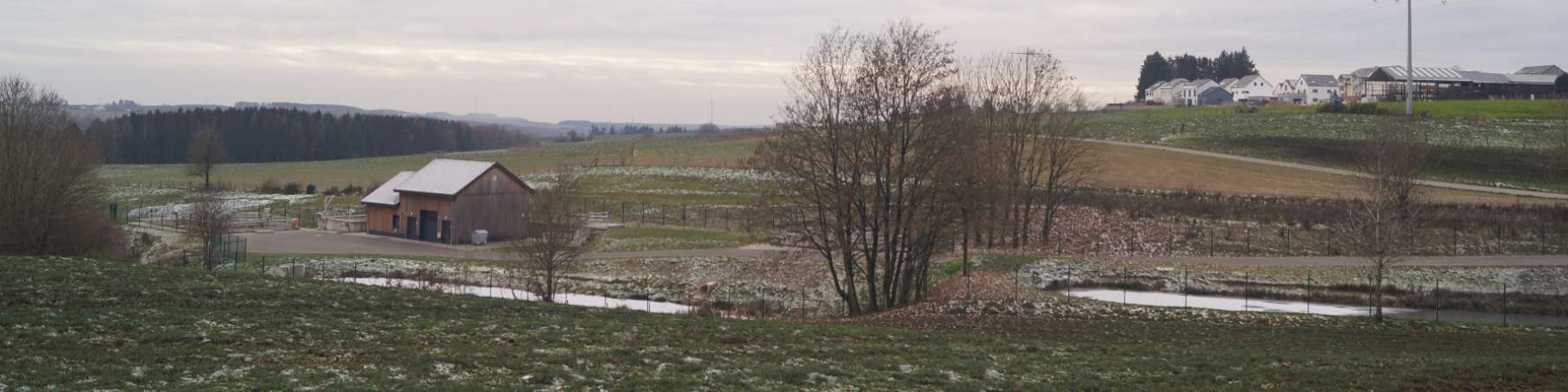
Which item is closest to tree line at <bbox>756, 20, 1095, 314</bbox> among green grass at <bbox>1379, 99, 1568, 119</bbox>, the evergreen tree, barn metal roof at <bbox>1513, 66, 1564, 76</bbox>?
green grass at <bbox>1379, 99, 1568, 119</bbox>

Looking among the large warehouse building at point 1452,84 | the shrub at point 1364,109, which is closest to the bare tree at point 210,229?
the shrub at point 1364,109

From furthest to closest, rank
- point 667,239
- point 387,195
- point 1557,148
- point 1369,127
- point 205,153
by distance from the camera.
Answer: point 1369,127 < point 205,153 < point 387,195 < point 667,239 < point 1557,148

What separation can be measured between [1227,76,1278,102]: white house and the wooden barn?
129 meters

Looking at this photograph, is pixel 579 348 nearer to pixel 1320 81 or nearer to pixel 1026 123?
pixel 1026 123

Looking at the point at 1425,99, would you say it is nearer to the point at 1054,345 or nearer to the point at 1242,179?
the point at 1242,179

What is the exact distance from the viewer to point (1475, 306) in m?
32.6

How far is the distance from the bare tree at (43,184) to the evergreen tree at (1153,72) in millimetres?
178459

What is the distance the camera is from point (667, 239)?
4838 cm

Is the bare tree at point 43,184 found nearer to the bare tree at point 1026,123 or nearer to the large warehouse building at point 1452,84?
the bare tree at point 1026,123

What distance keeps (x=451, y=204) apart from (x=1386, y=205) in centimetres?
3758

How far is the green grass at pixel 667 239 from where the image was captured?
46625 mm

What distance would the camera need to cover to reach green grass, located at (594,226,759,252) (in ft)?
153

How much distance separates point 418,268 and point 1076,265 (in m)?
24.5

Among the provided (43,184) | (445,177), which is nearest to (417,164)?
(445,177)
